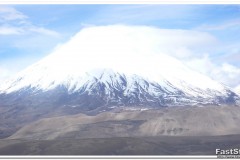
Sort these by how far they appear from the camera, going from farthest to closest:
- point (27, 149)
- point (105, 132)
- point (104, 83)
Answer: point (104, 83), point (105, 132), point (27, 149)

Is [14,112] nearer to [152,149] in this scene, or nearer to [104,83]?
[104,83]

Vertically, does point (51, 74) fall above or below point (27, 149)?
above

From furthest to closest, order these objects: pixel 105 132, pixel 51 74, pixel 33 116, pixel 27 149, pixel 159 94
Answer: pixel 51 74
pixel 159 94
pixel 33 116
pixel 105 132
pixel 27 149

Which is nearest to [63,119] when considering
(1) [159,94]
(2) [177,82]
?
(1) [159,94]

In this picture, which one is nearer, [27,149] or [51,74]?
[27,149]

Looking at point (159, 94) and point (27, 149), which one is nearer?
point (27, 149)

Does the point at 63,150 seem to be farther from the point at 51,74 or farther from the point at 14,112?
the point at 51,74

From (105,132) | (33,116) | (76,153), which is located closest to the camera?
(76,153)

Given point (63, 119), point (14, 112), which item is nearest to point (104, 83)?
point (14, 112)

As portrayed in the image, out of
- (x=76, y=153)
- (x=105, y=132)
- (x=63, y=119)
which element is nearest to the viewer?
(x=76, y=153)
